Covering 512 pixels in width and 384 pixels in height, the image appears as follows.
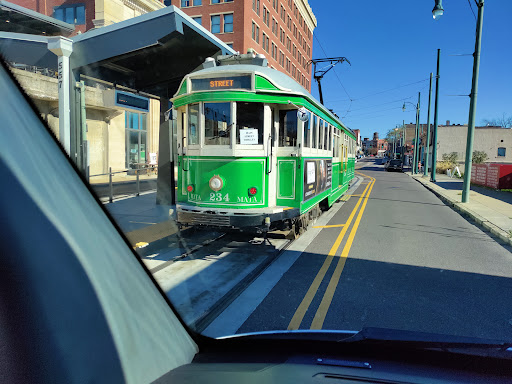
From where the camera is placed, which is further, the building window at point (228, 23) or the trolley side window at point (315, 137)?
the building window at point (228, 23)

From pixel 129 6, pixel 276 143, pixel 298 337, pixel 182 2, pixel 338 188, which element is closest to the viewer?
pixel 298 337

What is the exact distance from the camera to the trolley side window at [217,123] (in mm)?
6781

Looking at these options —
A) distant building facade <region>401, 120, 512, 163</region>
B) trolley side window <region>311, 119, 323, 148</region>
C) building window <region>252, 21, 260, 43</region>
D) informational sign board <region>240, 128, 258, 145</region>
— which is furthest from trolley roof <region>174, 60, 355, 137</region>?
distant building facade <region>401, 120, 512, 163</region>

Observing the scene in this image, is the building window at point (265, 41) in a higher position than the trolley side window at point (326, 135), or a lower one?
higher

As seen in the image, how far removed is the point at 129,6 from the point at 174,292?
6136 mm

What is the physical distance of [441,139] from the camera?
59.0 metres

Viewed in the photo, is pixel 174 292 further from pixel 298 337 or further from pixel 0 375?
pixel 0 375

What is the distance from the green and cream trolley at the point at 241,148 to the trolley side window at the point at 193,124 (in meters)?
0.02

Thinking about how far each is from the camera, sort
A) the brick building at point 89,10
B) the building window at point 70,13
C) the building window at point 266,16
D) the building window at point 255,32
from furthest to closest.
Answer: the building window at point 266,16 → the building window at point 255,32 → the building window at point 70,13 → the brick building at point 89,10

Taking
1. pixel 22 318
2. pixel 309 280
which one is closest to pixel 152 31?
pixel 309 280

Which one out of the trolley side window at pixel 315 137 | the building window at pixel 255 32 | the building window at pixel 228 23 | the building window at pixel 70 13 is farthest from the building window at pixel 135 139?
the building window at pixel 255 32

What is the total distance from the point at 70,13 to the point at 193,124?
3.64m

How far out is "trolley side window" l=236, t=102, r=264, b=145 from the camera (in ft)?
22.2

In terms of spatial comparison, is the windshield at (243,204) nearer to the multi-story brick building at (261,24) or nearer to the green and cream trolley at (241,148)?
the green and cream trolley at (241,148)
